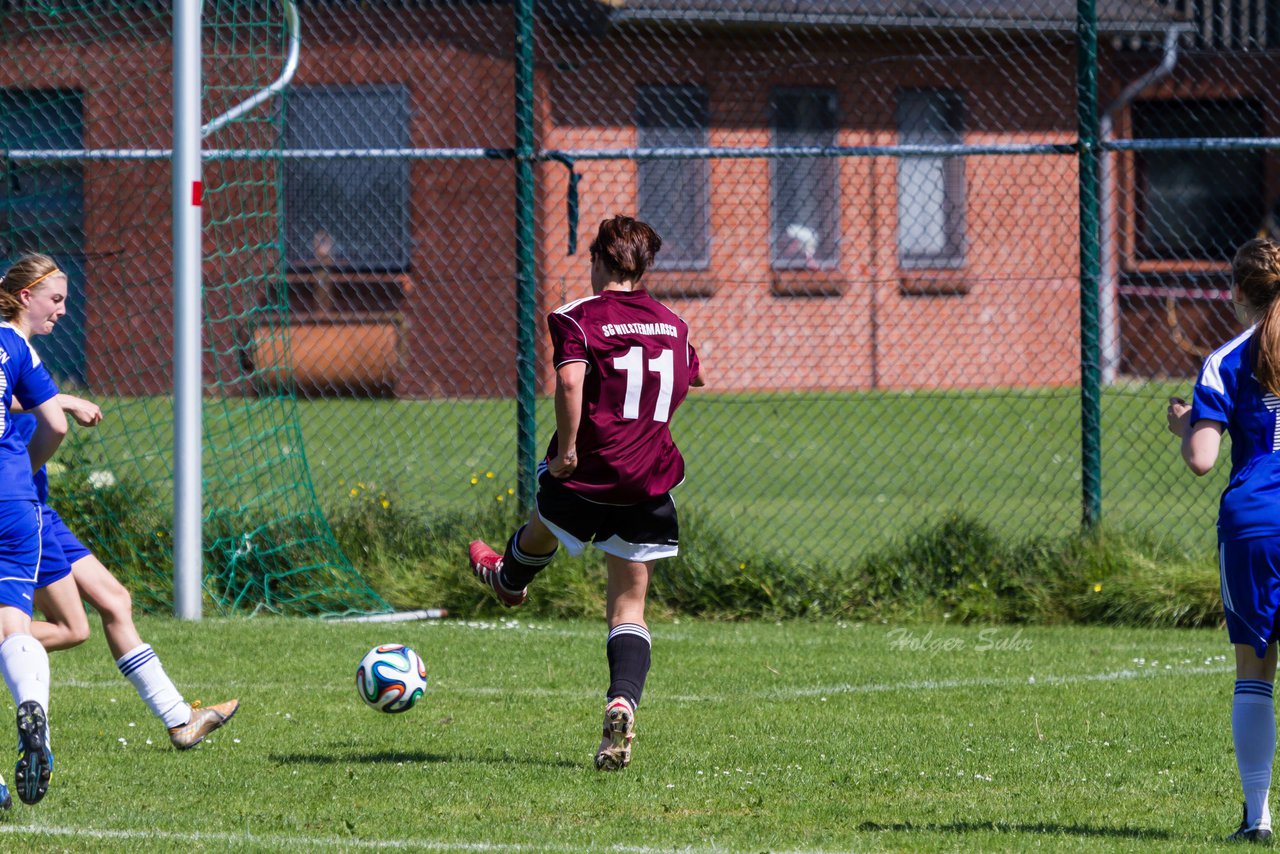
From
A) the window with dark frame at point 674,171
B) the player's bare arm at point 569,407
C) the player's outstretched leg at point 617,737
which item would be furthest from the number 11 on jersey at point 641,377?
the window with dark frame at point 674,171

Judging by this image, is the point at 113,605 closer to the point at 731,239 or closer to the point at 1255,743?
the point at 1255,743

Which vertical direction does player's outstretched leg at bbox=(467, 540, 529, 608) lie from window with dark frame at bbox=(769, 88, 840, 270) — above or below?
below

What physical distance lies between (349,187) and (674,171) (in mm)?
3827

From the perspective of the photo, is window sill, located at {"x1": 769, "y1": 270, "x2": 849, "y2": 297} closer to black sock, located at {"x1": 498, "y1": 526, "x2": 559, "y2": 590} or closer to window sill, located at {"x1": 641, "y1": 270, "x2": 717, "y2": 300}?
window sill, located at {"x1": 641, "y1": 270, "x2": 717, "y2": 300}

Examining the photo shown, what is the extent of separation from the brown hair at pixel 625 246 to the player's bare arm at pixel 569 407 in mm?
368

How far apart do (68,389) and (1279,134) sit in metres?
13.4

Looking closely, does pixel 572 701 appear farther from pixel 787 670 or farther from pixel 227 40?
pixel 227 40

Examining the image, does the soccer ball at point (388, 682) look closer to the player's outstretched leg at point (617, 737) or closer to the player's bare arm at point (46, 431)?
the player's outstretched leg at point (617, 737)

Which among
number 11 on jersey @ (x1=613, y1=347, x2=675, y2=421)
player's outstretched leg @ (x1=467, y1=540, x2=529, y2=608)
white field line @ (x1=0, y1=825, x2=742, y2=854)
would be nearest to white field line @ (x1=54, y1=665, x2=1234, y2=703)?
player's outstretched leg @ (x1=467, y1=540, x2=529, y2=608)

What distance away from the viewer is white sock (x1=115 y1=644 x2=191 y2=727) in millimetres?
5723

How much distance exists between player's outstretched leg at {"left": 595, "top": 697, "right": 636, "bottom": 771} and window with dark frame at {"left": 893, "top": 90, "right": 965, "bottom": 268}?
396 inches

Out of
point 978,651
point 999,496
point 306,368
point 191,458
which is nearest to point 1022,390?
point 999,496

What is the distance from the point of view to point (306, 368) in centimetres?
1684

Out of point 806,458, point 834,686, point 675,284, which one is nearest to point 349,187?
point 675,284
